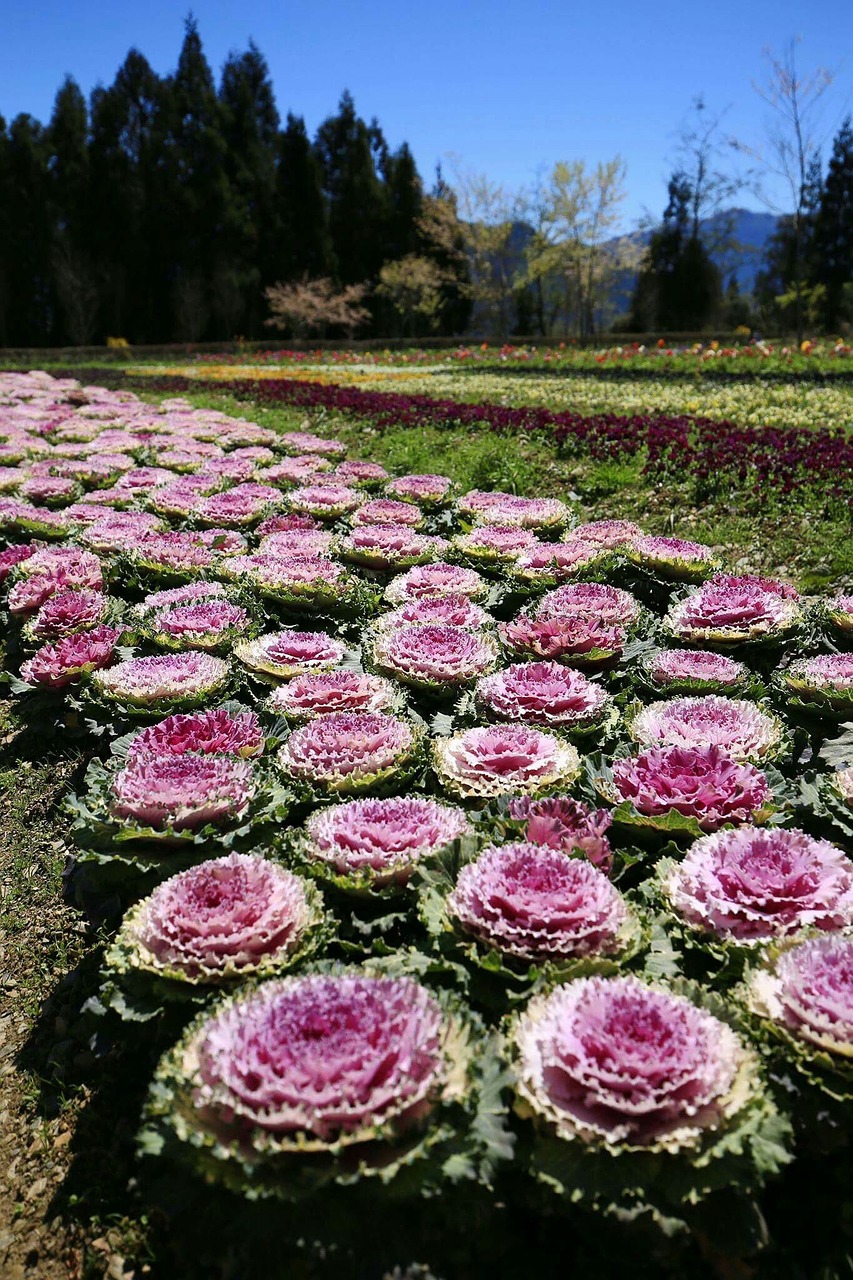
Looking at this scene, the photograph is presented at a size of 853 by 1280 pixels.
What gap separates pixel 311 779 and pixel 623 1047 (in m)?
1.15

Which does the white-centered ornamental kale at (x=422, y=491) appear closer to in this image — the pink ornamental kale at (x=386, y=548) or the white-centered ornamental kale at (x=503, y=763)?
the pink ornamental kale at (x=386, y=548)

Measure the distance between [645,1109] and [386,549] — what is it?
3216 millimetres

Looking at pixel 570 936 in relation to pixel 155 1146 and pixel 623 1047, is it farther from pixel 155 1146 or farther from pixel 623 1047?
pixel 155 1146

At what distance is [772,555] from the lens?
→ 564 centimetres

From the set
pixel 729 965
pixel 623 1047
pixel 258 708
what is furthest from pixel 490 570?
pixel 623 1047

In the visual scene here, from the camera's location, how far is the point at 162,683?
2.90 m

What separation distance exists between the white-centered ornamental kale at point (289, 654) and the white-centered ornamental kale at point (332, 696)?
0.70ft

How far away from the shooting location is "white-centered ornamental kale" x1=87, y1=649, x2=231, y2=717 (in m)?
2.88

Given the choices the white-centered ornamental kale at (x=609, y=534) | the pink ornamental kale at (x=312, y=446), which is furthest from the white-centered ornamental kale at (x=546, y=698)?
the pink ornamental kale at (x=312, y=446)

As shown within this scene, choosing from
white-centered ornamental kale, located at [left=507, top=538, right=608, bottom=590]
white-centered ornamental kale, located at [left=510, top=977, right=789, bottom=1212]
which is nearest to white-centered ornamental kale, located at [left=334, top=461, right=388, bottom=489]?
white-centered ornamental kale, located at [left=507, top=538, right=608, bottom=590]

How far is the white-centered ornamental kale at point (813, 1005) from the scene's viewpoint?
1.47 m

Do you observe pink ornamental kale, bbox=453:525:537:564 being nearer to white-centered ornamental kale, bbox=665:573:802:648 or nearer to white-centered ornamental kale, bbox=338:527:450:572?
white-centered ornamental kale, bbox=338:527:450:572

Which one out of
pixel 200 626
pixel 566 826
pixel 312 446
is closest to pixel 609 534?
pixel 200 626

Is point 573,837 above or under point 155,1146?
above
